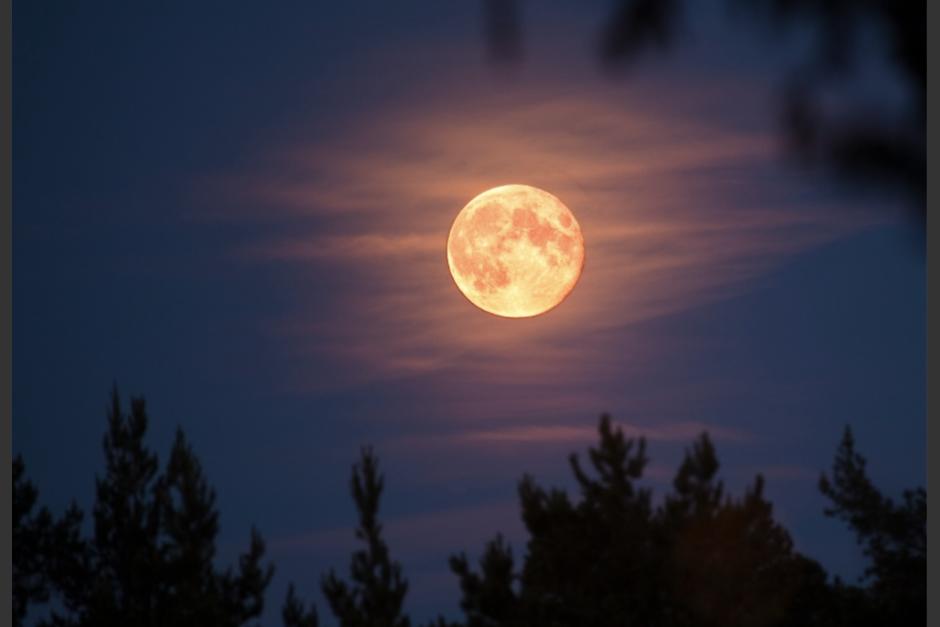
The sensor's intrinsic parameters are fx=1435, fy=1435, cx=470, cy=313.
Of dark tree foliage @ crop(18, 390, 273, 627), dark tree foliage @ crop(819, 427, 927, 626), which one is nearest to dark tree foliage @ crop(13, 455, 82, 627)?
dark tree foliage @ crop(18, 390, 273, 627)

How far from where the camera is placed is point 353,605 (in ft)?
116

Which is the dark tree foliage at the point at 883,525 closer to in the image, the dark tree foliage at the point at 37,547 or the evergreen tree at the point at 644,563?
the evergreen tree at the point at 644,563

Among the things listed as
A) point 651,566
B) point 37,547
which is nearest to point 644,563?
point 651,566

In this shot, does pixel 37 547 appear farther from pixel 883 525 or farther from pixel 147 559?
pixel 883 525

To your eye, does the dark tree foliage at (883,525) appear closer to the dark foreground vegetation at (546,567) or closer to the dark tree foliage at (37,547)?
the dark foreground vegetation at (546,567)

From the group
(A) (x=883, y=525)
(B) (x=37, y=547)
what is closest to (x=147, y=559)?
(B) (x=37, y=547)

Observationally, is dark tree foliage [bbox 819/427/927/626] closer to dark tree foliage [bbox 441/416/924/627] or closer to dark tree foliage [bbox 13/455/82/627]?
dark tree foliage [bbox 441/416/924/627]

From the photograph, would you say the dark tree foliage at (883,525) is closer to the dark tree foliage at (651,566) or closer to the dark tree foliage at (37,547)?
the dark tree foliage at (651,566)

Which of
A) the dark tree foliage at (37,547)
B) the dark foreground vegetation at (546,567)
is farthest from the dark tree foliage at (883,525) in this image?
the dark tree foliage at (37,547)

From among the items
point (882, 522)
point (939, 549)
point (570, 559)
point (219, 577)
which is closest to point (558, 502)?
point (570, 559)

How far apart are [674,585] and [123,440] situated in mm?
15492

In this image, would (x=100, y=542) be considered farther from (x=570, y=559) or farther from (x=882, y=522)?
(x=882, y=522)

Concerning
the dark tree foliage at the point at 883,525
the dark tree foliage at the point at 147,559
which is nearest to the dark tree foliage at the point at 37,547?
the dark tree foliage at the point at 147,559

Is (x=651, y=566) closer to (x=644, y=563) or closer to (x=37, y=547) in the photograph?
(x=644, y=563)
